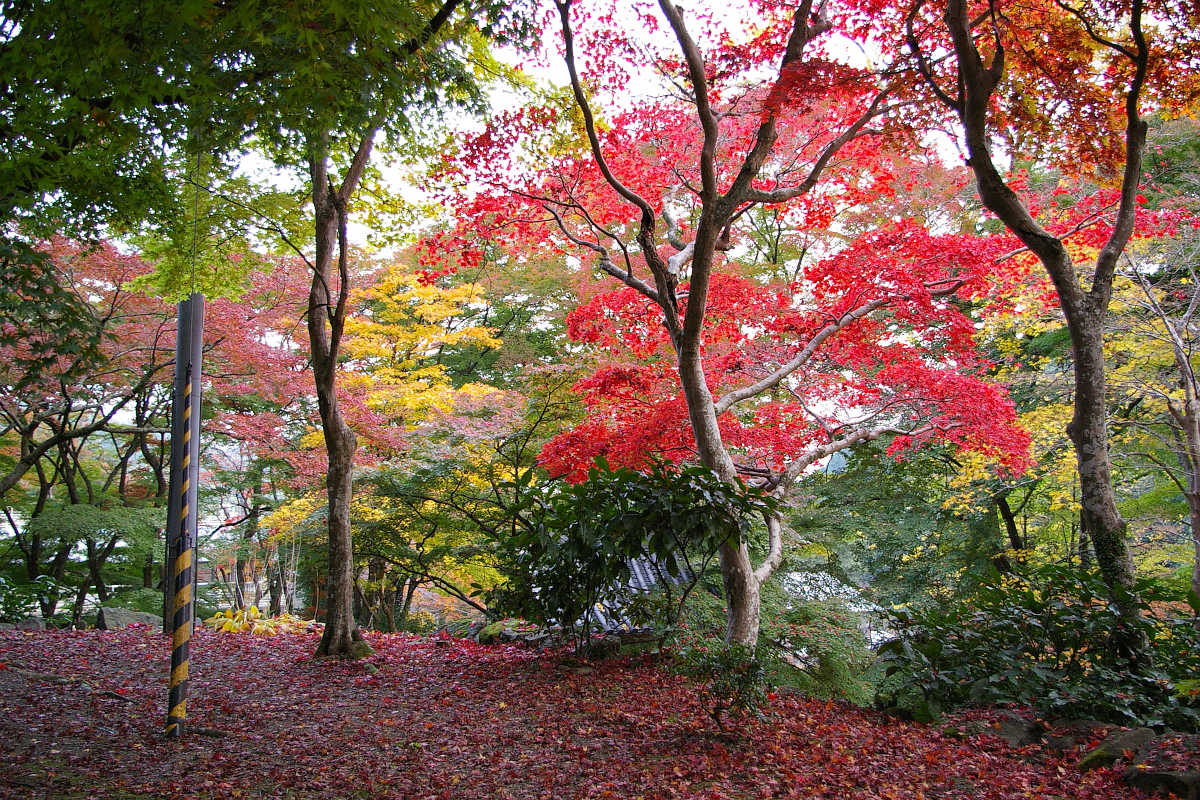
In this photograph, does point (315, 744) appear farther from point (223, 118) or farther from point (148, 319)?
point (148, 319)

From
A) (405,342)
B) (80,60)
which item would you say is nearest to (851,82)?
(80,60)

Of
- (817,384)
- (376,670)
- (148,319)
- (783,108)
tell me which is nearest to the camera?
(783,108)

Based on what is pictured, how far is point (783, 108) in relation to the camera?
17.2 feet

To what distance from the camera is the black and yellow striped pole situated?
3.48 meters

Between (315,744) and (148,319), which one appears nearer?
(315,744)

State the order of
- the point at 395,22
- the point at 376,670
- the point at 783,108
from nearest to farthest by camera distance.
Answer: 1. the point at 395,22
2. the point at 783,108
3. the point at 376,670

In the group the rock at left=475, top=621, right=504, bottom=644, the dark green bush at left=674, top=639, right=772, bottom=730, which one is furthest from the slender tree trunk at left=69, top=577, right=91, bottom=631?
the dark green bush at left=674, top=639, right=772, bottom=730

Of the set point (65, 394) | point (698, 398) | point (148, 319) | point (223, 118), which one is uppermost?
point (148, 319)

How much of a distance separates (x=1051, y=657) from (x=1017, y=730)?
74 centimetres

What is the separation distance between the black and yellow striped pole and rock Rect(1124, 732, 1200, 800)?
4.54 meters

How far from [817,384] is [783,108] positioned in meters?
3.75

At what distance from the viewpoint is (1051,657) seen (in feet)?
14.9

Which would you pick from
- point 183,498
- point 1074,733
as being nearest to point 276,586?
point 183,498

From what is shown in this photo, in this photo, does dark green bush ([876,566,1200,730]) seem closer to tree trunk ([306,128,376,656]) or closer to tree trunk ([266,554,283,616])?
tree trunk ([306,128,376,656])
